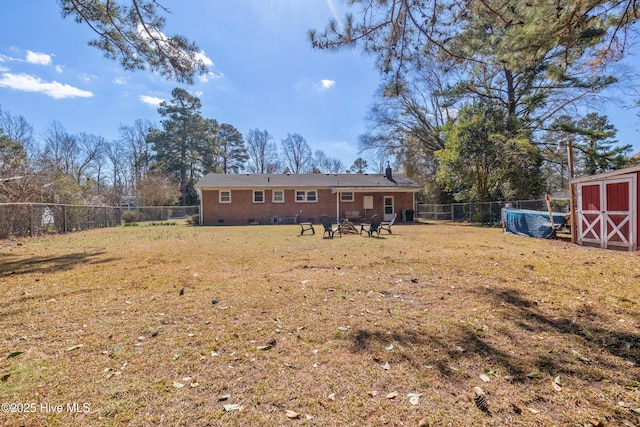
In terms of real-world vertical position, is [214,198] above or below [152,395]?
above

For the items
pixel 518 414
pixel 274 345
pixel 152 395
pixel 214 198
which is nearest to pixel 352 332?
pixel 274 345

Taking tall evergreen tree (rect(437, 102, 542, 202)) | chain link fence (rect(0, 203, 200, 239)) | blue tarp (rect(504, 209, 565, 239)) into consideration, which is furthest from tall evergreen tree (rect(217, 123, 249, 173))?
A: blue tarp (rect(504, 209, 565, 239))

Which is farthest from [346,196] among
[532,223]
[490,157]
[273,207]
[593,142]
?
[593,142]

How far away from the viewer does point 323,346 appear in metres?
2.87

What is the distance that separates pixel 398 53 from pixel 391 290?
4.39m

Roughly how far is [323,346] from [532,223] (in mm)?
12408

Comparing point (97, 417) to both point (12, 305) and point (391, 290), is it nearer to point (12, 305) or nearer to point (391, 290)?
point (12, 305)

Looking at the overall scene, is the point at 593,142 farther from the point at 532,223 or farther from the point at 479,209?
the point at 532,223

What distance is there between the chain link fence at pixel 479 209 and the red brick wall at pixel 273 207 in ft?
10.9

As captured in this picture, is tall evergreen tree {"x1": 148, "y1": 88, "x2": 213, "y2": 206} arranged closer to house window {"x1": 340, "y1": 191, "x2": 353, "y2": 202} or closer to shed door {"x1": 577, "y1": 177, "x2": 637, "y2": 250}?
house window {"x1": 340, "y1": 191, "x2": 353, "y2": 202}

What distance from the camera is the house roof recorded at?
71.9ft

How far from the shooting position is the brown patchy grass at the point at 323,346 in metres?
1.99

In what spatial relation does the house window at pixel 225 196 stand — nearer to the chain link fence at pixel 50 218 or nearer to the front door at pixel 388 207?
the chain link fence at pixel 50 218

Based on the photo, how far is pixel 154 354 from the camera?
2709mm
